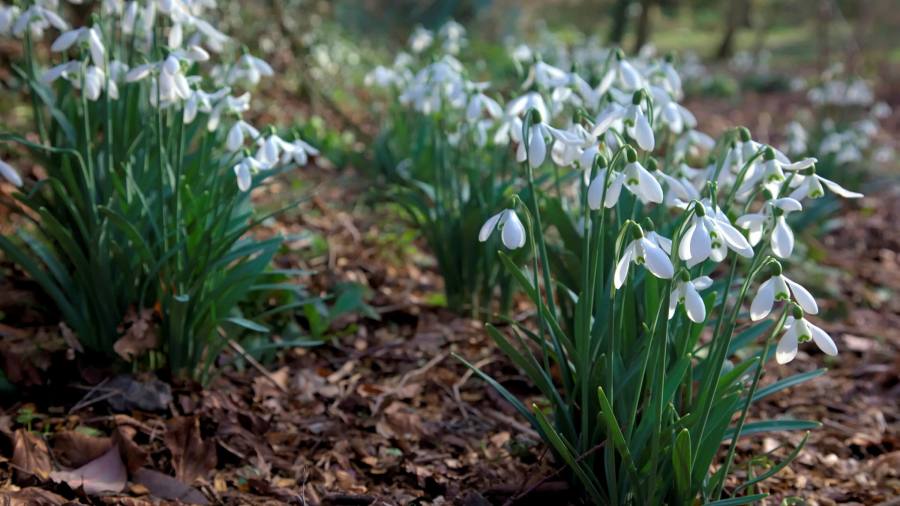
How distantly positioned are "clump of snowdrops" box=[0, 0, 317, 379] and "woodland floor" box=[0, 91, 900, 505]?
16 centimetres

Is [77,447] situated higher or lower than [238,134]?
lower

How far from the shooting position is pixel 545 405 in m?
2.44

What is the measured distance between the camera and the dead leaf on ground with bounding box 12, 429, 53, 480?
1870 mm

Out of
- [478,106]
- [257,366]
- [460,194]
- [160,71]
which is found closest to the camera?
[160,71]

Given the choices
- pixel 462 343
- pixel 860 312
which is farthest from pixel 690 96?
pixel 462 343

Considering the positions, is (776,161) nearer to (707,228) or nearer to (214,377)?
(707,228)

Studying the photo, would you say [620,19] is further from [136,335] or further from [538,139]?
[538,139]

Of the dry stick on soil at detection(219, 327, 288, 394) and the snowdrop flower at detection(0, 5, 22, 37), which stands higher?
the snowdrop flower at detection(0, 5, 22, 37)

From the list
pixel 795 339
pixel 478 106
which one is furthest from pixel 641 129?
pixel 478 106

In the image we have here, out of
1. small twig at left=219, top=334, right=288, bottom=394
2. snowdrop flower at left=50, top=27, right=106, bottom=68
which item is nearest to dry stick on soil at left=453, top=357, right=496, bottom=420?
small twig at left=219, top=334, right=288, bottom=394

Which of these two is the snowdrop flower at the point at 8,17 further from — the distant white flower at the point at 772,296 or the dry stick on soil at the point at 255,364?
the distant white flower at the point at 772,296

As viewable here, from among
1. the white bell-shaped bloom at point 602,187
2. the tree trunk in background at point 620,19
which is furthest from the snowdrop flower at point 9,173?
the tree trunk in background at point 620,19

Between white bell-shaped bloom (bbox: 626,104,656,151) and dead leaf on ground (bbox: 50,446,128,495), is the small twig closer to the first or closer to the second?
dead leaf on ground (bbox: 50,446,128,495)

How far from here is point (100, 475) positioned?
75.0 inches
